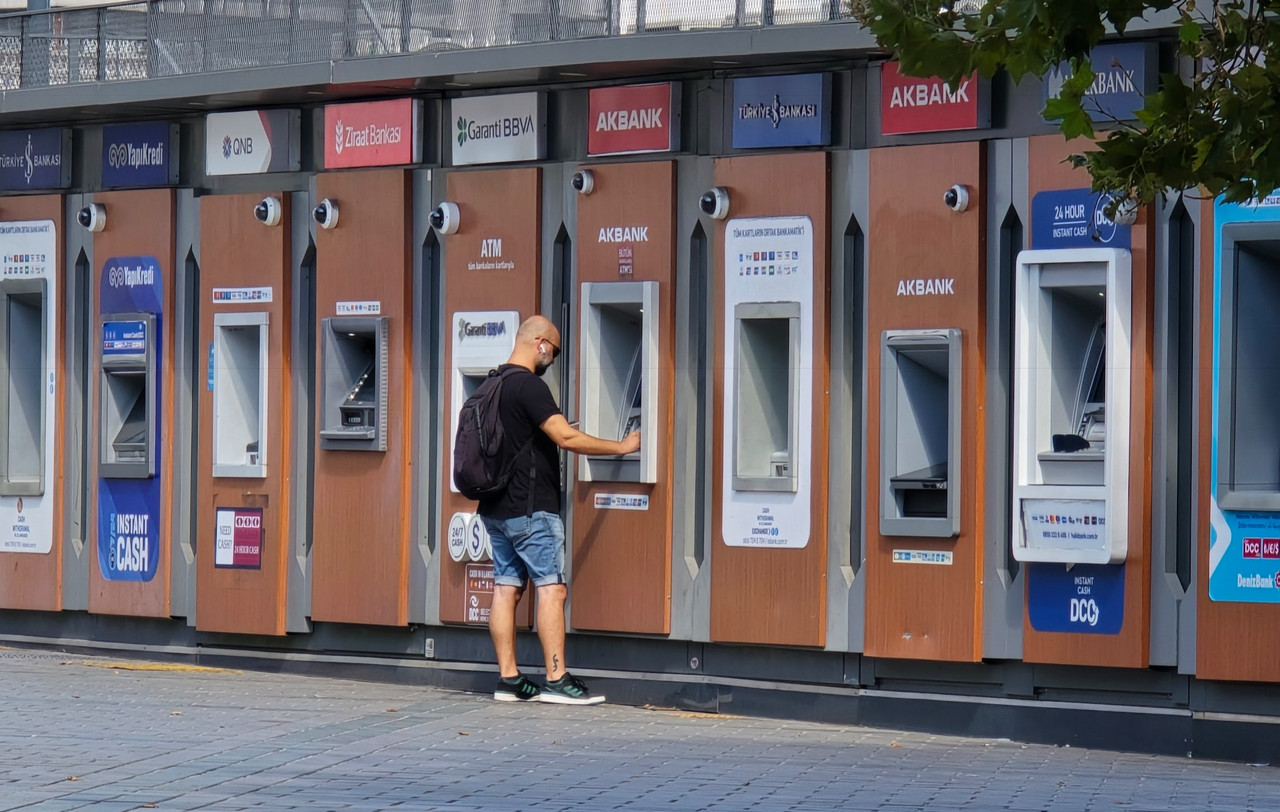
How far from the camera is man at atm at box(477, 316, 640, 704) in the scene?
33.5ft

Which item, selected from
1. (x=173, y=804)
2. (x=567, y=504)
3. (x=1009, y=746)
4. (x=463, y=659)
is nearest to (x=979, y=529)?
(x=1009, y=746)

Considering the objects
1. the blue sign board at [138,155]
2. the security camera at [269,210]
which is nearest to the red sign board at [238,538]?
the security camera at [269,210]

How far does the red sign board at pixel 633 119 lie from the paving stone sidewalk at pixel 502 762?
9.32ft

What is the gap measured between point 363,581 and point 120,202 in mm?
2926

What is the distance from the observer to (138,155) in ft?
41.7

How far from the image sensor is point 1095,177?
6.07 meters

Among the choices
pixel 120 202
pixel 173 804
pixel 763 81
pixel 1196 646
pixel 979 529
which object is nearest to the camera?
pixel 173 804

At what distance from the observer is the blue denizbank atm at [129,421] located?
41.0 ft

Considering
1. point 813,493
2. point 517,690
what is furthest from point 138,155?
point 813,493

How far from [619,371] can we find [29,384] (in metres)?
4.48

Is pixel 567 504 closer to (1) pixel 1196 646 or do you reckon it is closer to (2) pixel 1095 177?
(1) pixel 1196 646

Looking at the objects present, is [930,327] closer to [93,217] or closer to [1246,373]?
[1246,373]

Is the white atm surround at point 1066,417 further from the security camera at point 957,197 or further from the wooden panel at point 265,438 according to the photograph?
the wooden panel at point 265,438

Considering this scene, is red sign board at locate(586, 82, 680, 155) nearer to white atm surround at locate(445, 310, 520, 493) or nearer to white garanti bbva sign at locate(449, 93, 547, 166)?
white garanti bbva sign at locate(449, 93, 547, 166)
